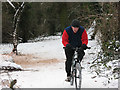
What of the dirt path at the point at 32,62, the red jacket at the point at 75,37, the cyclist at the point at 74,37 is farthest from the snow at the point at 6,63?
the red jacket at the point at 75,37

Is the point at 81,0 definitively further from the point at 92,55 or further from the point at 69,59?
the point at 69,59

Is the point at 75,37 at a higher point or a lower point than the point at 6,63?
higher

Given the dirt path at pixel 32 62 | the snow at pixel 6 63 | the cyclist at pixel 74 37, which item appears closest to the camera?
the cyclist at pixel 74 37

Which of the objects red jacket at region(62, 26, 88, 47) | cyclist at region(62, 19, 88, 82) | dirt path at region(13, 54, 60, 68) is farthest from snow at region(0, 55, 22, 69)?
red jacket at region(62, 26, 88, 47)

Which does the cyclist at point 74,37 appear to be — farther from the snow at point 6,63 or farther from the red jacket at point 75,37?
the snow at point 6,63

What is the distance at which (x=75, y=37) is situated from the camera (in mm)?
→ 5594

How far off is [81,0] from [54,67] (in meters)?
11.9

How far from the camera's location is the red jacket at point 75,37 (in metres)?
5.55

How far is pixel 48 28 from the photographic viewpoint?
23875 mm

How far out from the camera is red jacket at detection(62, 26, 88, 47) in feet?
18.2

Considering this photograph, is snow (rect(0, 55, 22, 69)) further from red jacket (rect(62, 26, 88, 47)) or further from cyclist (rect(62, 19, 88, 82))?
red jacket (rect(62, 26, 88, 47))

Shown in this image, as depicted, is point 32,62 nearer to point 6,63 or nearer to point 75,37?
point 6,63

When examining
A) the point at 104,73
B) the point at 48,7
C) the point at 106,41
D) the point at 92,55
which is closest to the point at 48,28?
the point at 48,7

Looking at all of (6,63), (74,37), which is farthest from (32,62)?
(74,37)
